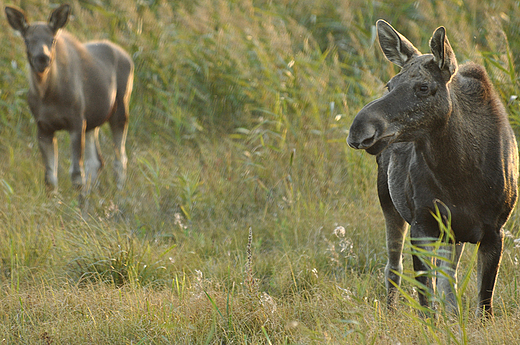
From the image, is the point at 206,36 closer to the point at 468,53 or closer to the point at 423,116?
the point at 468,53

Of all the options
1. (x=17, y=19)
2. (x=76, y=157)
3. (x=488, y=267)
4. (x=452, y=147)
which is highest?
(x=17, y=19)

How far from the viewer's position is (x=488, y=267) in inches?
136

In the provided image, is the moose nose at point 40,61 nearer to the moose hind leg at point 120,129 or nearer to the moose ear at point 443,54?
the moose hind leg at point 120,129

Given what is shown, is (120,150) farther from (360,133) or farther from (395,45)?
(360,133)

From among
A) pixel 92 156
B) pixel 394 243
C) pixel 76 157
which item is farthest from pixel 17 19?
pixel 394 243

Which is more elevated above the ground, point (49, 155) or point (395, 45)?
point (395, 45)

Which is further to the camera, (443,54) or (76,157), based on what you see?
(76,157)

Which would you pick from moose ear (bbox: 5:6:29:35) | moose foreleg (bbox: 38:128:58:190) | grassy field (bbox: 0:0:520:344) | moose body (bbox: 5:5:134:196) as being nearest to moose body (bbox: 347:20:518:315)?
grassy field (bbox: 0:0:520:344)

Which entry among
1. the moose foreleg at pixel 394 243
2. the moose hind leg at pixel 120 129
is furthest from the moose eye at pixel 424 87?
the moose hind leg at pixel 120 129

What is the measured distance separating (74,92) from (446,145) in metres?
4.99

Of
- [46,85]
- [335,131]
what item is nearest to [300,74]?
[335,131]

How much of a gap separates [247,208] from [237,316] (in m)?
2.46

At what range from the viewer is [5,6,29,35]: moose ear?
6.57m

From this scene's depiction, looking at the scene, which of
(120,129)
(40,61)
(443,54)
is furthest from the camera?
(120,129)
